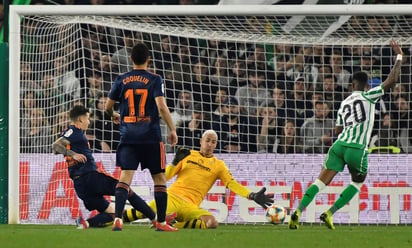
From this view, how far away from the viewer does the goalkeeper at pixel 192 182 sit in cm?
1219

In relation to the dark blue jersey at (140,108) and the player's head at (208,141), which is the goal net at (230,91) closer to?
the player's head at (208,141)

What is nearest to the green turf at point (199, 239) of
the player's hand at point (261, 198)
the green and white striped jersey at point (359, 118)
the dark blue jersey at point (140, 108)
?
the dark blue jersey at point (140, 108)

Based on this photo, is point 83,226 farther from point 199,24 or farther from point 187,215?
point 199,24

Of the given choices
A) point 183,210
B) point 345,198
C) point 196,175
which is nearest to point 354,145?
point 345,198

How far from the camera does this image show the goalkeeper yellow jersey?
12.5m

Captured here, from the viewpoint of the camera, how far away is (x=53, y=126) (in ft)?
47.2

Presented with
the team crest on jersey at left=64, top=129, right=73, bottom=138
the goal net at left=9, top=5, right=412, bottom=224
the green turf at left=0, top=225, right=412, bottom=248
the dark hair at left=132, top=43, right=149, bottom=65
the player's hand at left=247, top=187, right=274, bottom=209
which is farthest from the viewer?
the goal net at left=9, top=5, right=412, bottom=224

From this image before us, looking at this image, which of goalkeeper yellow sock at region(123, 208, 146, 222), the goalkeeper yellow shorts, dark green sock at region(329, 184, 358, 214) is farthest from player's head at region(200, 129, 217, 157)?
dark green sock at region(329, 184, 358, 214)

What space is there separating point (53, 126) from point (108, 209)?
2.63 m

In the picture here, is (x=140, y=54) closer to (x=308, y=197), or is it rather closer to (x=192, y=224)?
(x=192, y=224)

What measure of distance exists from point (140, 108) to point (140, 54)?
0.52 meters

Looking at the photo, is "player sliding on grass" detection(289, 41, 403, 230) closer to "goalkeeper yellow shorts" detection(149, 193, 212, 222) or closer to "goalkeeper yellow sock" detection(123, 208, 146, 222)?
"goalkeeper yellow shorts" detection(149, 193, 212, 222)

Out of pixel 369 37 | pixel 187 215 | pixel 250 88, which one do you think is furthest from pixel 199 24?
pixel 187 215

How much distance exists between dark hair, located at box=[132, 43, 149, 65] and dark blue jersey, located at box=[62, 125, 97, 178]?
1902mm
